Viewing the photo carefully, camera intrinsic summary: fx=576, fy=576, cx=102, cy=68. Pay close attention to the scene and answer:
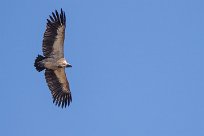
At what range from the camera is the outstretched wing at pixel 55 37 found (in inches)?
908

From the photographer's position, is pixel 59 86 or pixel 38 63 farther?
pixel 59 86

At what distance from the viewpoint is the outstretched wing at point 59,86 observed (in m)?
23.9

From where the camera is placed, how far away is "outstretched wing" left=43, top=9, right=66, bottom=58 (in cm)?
2306

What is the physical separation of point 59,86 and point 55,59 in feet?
4.60

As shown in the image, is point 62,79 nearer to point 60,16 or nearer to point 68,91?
point 68,91

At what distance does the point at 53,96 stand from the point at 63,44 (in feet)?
7.97

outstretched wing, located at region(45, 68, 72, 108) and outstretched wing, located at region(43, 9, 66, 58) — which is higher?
outstretched wing, located at region(43, 9, 66, 58)

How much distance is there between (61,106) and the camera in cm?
2439

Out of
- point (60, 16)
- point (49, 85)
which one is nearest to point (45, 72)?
point (49, 85)

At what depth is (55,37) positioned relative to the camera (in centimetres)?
2305

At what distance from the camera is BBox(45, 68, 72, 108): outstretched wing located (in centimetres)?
2394

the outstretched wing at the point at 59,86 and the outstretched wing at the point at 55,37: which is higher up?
the outstretched wing at the point at 55,37

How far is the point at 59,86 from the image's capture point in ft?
79.7

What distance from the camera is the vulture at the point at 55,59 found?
Result: 23.1 metres
